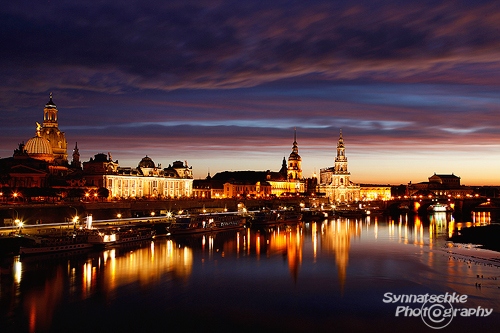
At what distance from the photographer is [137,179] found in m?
130

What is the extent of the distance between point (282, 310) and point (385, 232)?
54511 millimetres

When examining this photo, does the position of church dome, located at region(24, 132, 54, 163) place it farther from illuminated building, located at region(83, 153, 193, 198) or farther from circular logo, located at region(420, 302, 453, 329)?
A: circular logo, located at region(420, 302, 453, 329)

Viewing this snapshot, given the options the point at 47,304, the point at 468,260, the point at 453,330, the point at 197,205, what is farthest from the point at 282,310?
the point at 197,205

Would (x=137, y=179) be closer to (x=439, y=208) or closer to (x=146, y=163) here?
(x=146, y=163)

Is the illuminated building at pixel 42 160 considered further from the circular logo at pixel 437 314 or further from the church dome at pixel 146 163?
the circular logo at pixel 437 314

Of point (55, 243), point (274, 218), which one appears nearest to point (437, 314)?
point (55, 243)

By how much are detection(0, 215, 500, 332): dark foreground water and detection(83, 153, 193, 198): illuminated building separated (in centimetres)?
6245

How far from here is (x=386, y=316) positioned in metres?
31.8

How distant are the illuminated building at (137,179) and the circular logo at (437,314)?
3691 inches

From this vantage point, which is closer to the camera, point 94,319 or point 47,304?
point 94,319

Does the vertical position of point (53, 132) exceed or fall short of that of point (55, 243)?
it exceeds it

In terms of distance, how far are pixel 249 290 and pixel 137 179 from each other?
3738 inches

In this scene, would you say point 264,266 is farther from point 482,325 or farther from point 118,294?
point 482,325

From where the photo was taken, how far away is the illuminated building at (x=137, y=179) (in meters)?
119
